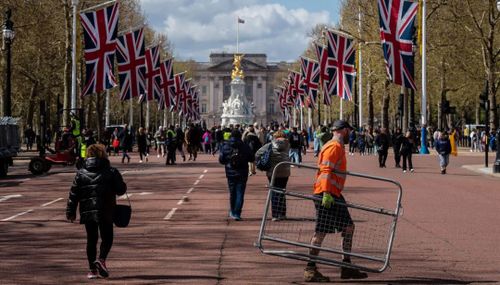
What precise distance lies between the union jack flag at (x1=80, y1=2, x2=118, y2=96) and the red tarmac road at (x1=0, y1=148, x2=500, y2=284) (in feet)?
37.7

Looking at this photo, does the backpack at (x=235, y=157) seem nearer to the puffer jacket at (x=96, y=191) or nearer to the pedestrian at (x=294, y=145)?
→ the puffer jacket at (x=96, y=191)

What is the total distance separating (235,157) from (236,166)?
0.17 m

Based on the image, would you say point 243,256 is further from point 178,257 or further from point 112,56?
point 112,56

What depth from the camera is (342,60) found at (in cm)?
4828

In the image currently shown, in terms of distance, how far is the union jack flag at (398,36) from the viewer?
39656 mm

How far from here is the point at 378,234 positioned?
1312cm

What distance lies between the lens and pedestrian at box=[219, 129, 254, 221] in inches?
679

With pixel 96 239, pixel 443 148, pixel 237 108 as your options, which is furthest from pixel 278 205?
pixel 237 108

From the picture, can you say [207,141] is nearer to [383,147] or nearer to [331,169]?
[383,147]

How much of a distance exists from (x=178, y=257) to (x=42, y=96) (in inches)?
2502

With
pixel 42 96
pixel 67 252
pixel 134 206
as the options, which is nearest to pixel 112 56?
pixel 134 206

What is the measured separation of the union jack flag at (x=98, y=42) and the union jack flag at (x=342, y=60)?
46.2ft

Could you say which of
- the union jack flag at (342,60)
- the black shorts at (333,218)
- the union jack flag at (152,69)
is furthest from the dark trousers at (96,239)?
the union jack flag at (152,69)

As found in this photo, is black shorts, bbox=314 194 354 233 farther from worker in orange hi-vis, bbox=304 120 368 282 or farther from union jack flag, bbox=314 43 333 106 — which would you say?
union jack flag, bbox=314 43 333 106
